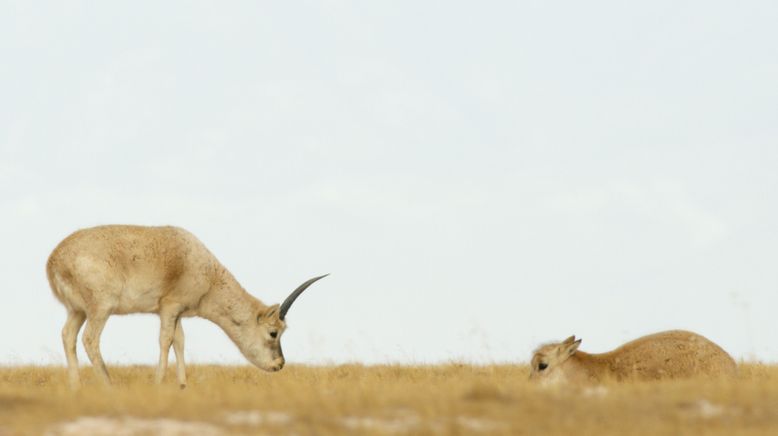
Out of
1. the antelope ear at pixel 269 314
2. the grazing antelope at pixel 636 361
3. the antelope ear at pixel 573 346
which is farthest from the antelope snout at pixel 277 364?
the antelope ear at pixel 573 346

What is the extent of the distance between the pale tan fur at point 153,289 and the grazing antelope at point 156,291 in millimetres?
14

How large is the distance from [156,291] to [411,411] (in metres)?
7.44

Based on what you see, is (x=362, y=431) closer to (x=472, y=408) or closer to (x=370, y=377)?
(x=472, y=408)

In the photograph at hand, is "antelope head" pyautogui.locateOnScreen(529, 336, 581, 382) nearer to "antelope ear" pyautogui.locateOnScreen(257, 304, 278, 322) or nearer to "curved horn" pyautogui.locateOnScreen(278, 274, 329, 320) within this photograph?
"curved horn" pyautogui.locateOnScreen(278, 274, 329, 320)

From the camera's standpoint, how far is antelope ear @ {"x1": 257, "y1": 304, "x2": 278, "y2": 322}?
56.0 ft

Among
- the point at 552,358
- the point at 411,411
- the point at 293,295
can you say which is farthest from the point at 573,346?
the point at 293,295

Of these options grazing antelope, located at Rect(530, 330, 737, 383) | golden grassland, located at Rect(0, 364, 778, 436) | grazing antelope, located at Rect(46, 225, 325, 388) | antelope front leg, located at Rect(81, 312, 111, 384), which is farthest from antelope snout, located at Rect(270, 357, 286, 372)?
golden grassland, located at Rect(0, 364, 778, 436)

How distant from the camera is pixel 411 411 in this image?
950 centimetres

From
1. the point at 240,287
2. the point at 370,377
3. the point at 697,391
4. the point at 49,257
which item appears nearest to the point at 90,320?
the point at 49,257

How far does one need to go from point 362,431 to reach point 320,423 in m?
0.42

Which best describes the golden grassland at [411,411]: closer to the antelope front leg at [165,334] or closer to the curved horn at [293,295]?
the antelope front leg at [165,334]

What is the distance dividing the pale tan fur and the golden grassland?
4448 mm

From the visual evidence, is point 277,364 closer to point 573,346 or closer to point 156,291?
point 156,291

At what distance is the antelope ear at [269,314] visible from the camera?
1706cm
